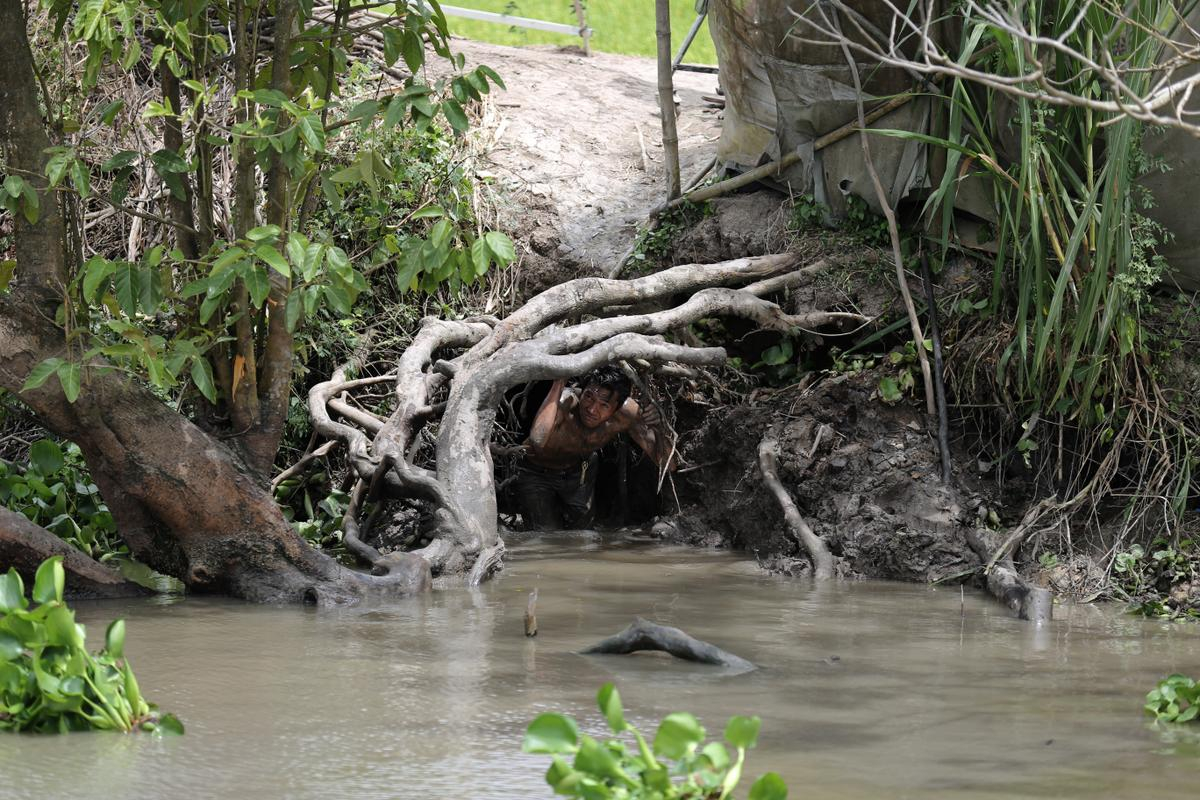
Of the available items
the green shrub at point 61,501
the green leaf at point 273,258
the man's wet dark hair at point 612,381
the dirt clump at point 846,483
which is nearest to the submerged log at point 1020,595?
the dirt clump at point 846,483

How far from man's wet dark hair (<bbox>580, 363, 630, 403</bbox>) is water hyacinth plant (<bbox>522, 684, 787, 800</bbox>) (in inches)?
183

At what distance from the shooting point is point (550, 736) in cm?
238

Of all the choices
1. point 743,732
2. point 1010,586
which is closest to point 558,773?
point 743,732

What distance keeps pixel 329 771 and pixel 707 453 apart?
4468 millimetres

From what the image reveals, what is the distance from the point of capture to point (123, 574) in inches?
203

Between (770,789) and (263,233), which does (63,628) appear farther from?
(770,789)

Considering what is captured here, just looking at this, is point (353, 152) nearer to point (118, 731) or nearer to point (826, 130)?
point (826, 130)

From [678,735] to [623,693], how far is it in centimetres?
131

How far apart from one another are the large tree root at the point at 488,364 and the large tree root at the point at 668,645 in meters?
1.58

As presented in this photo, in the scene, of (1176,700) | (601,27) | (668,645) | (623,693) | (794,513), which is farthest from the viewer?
(601,27)

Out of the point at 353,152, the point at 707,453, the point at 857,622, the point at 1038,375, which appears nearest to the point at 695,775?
the point at 857,622

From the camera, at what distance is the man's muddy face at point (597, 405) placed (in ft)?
23.1

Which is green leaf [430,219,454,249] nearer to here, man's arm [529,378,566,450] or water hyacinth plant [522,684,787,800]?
water hyacinth plant [522,684,787,800]

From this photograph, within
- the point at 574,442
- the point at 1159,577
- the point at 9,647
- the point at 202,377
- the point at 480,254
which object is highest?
the point at 480,254
